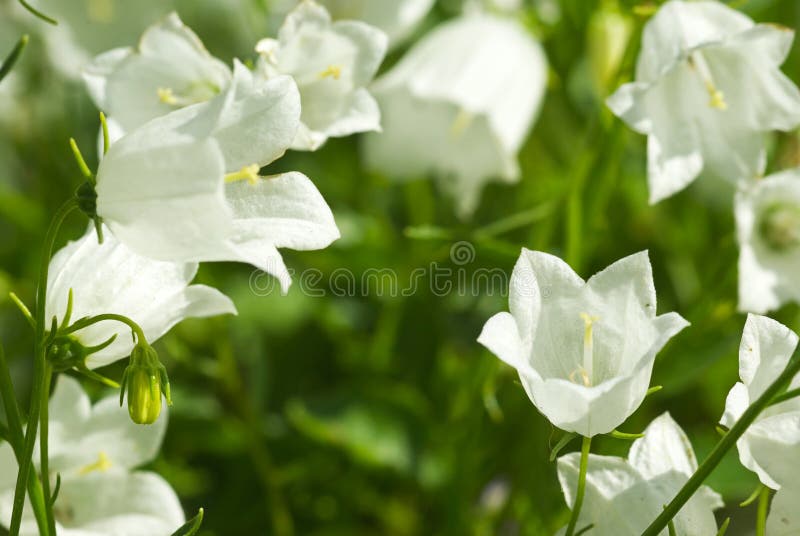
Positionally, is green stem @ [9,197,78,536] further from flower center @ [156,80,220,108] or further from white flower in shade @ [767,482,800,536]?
white flower in shade @ [767,482,800,536]

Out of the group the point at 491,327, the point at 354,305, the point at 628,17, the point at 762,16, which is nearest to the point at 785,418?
the point at 491,327

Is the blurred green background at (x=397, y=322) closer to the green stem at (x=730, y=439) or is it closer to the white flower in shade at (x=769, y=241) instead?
the white flower in shade at (x=769, y=241)

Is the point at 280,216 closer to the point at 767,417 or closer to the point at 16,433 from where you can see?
the point at 16,433

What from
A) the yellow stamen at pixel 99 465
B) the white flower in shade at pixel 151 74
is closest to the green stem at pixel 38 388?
the yellow stamen at pixel 99 465

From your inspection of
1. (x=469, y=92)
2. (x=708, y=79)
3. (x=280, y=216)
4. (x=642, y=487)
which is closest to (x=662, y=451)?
(x=642, y=487)

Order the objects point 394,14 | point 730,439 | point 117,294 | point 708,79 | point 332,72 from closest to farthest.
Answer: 1. point 730,439
2. point 117,294
3. point 332,72
4. point 708,79
5. point 394,14

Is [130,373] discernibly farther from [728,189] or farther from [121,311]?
[728,189]

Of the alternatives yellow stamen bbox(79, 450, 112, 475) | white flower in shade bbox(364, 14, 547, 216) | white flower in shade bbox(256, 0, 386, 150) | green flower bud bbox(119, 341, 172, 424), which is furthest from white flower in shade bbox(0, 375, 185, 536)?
white flower in shade bbox(364, 14, 547, 216)
